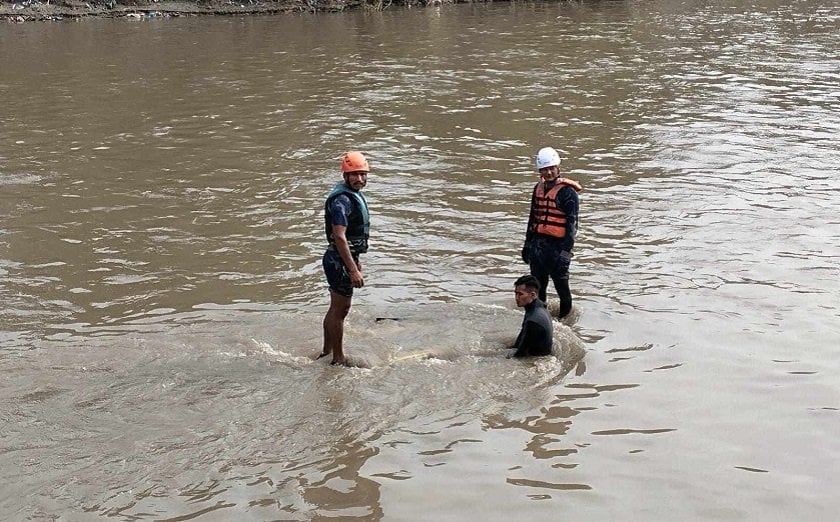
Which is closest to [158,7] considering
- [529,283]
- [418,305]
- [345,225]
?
[418,305]

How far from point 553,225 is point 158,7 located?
31.8 metres

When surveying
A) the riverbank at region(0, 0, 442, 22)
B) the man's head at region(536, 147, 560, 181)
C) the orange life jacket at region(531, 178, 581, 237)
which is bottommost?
the orange life jacket at region(531, 178, 581, 237)

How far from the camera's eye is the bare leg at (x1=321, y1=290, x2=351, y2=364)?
7688 mm

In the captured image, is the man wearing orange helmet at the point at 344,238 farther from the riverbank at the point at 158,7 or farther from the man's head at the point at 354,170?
the riverbank at the point at 158,7

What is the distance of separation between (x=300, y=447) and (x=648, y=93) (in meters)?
15.6

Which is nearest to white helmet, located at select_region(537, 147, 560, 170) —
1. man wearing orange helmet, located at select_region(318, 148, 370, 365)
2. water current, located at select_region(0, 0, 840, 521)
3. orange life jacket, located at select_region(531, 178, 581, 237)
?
orange life jacket, located at select_region(531, 178, 581, 237)

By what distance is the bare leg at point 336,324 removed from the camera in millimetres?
7688

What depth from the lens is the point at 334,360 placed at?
7.84 metres

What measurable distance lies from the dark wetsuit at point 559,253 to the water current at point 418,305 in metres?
0.35

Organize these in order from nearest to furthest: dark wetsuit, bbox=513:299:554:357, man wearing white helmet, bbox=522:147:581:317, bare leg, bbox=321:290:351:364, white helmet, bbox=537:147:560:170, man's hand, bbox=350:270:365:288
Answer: man's hand, bbox=350:270:365:288 < bare leg, bbox=321:290:351:364 < dark wetsuit, bbox=513:299:554:357 < white helmet, bbox=537:147:560:170 < man wearing white helmet, bbox=522:147:581:317

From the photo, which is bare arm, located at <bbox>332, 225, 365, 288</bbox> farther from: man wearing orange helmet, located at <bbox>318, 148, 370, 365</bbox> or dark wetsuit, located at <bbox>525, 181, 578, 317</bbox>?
dark wetsuit, located at <bbox>525, 181, 578, 317</bbox>

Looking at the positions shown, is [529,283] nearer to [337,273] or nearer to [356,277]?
[356,277]

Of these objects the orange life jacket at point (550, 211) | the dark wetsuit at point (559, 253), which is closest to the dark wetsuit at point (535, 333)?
the dark wetsuit at point (559, 253)

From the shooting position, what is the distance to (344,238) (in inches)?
291
